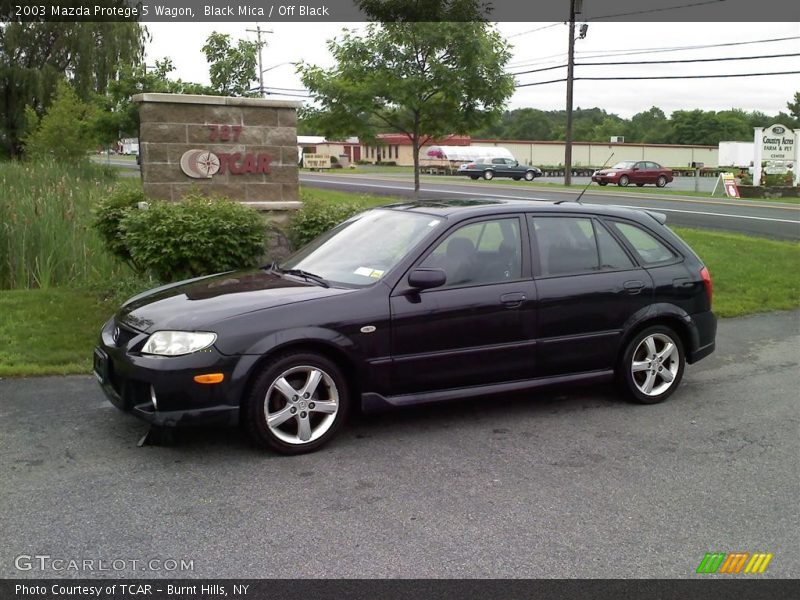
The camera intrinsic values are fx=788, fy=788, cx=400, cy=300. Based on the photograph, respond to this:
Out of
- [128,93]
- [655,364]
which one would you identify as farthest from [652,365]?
[128,93]

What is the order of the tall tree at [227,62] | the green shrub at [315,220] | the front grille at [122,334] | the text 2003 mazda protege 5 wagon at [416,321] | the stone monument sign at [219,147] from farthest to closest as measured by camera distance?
the tall tree at [227,62], the stone monument sign at [219,147], the green shrub at [315,220], the front grille at [122,334], the text 2003 mazda protege 5 wagon at [416,321]

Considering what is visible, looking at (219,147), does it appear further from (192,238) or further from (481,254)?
(481,254)

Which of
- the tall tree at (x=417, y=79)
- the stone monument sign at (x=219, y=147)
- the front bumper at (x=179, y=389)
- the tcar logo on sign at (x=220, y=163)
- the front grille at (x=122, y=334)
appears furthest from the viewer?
the tall tree at (x=417, y=79)

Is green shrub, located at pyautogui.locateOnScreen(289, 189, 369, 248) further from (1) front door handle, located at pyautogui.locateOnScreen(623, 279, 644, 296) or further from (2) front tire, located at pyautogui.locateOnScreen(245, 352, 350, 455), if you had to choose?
(2) front tire, located at pyautogui.locateOnScreen(245, 352, 350, 455)

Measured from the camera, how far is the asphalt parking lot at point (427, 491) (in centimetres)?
361

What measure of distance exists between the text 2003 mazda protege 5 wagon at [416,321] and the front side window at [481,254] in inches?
0.4

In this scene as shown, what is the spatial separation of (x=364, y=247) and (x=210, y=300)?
Answer: 1240mm

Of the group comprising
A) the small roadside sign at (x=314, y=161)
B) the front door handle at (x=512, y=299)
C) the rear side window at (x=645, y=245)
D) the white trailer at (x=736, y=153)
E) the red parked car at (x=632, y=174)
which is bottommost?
the front door handle at (x=512, y=299)

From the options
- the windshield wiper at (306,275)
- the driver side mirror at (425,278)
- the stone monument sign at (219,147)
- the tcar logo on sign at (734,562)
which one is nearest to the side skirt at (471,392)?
the driver side mirror at (425,278)

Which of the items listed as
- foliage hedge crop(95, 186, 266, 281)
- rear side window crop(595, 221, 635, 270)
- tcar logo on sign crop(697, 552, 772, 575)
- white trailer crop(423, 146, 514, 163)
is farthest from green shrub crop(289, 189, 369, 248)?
white trailer crop(423, 146, 514, 163)

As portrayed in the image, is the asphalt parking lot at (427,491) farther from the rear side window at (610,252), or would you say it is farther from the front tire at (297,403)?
the rear side window at (610,252)

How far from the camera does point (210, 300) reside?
198 inches

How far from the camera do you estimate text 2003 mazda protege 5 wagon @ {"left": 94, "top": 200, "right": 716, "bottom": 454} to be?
4.69 metres
